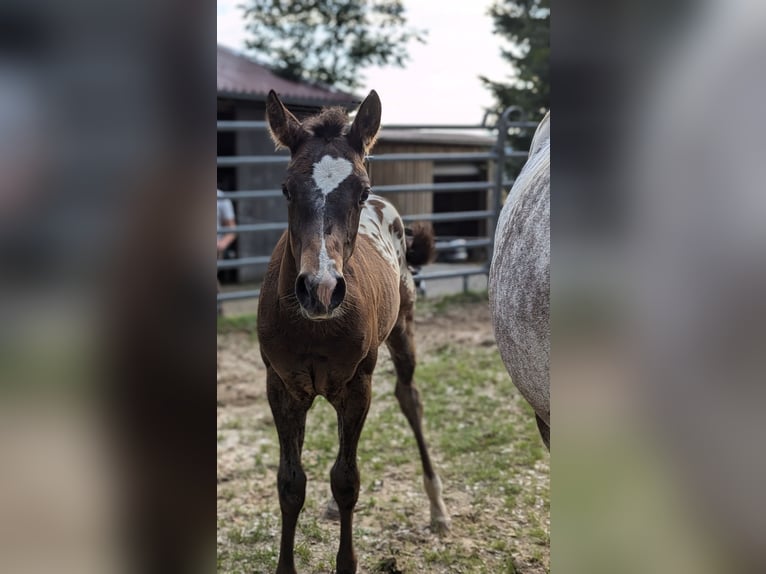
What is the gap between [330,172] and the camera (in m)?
1.71

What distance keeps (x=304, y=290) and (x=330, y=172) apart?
0.34 metres

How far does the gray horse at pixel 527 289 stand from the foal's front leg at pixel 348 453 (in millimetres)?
472

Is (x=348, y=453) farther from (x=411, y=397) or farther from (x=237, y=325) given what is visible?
(x=237, y=325)

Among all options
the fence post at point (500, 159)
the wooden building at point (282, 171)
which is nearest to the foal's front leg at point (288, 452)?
the wooden building at point (282, 171)

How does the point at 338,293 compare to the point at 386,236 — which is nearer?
the point at 338,293
